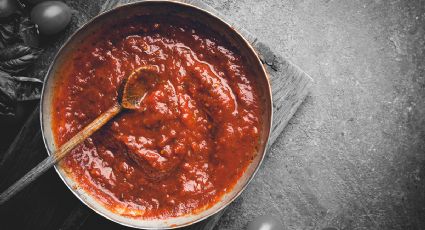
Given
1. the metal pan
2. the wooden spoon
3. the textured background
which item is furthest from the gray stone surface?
the wooden spoon

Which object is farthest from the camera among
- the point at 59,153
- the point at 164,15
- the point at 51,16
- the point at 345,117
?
the point at 345,117

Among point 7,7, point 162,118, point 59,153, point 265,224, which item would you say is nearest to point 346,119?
point 265,224

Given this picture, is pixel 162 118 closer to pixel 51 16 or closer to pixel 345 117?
pixel 51 16

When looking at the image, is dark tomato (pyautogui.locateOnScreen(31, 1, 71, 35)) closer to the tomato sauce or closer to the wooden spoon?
the tomato sauce

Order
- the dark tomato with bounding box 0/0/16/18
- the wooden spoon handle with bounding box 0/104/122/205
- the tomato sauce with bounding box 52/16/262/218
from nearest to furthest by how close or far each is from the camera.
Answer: the wooden spoon handle with bounding box 0/104/122/205
the tomato sauce with bounding box 52/16/262/218
the dark tomato with bounding box 0/0/16/18

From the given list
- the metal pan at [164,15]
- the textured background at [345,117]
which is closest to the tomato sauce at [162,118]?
the metal pan at [164,15]

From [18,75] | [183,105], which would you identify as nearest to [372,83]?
[183,105]

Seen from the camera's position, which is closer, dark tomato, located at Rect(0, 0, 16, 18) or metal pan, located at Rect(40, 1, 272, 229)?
metal pan, located at Rect(40, 1, 272, 229)
